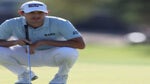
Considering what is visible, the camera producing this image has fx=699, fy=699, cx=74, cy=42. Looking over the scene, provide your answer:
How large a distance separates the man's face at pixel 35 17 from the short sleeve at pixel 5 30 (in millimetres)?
297

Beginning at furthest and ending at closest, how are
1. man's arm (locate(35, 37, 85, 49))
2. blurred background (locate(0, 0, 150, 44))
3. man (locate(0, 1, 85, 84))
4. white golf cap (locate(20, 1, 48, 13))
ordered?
blurred background (locate(0, 0, 150, 44))
man's arm (locate(35, 37, 85, 49))
man (locate(0, 1, 85, 84))
white golf cap (locate(20, 1, 48, 13))

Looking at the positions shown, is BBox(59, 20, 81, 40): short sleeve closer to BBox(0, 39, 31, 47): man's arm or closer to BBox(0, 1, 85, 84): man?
BBox(0, 1, 85, 84): man

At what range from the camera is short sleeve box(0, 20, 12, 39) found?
→ 9.23 metres

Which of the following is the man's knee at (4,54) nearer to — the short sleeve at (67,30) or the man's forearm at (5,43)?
the man's forearm at (5,43)

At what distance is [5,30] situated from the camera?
9242mm

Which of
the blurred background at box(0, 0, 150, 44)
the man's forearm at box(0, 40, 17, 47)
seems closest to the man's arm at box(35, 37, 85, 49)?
the man's forearm at box(0, 40, 17, 47)

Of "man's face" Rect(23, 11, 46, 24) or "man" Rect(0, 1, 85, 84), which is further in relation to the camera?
"man" Rect(0, 1, 85, 84)

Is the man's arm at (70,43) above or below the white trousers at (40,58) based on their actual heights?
above

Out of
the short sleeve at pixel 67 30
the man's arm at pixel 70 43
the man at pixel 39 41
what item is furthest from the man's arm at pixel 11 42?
the short sleeve at pixel 67 30

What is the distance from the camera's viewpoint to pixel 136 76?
1252cm

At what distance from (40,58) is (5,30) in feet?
2.11

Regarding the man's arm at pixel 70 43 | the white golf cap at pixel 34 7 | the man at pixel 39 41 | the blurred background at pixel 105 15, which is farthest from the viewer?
the blurred background at pixel 105 15

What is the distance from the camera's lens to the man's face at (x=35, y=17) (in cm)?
903

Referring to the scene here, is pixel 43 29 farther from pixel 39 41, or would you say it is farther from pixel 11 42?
pixel 11 42
